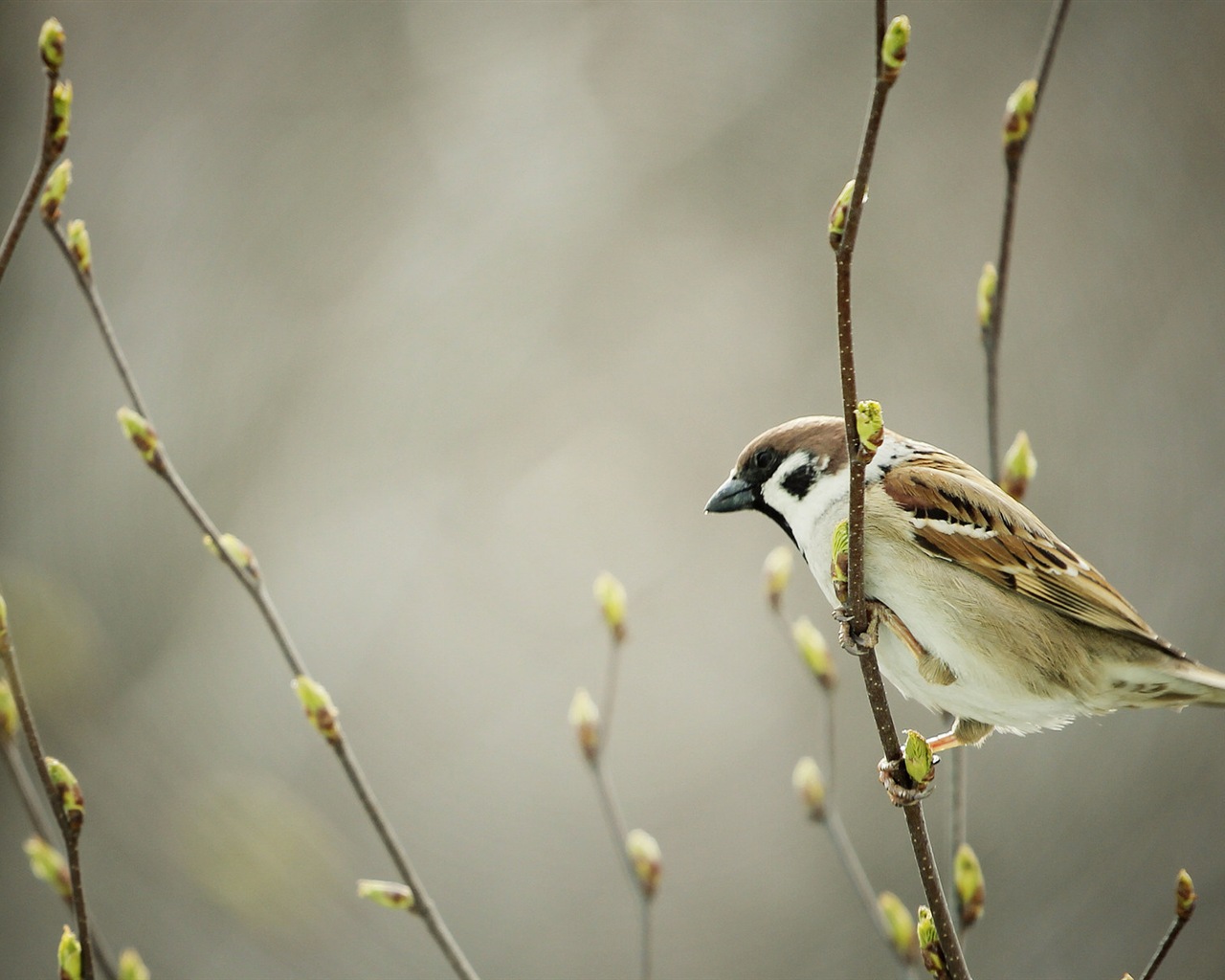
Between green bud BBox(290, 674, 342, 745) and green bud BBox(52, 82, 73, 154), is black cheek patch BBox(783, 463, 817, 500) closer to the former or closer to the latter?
green bud BBox(290, 674, 342, 745)

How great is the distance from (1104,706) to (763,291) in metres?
2.89

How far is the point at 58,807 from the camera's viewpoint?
2.94 feet

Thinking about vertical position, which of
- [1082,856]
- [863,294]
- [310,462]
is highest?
[310,462]

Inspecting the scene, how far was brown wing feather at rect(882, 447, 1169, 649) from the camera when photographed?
1.30m

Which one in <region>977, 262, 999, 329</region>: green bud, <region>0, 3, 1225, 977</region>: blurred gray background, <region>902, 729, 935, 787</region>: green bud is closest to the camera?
Answer: <region>902, 729, 935, 787</region>: green bud

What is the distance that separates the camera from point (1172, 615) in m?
3.39

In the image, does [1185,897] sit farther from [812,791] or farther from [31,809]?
[31,809]

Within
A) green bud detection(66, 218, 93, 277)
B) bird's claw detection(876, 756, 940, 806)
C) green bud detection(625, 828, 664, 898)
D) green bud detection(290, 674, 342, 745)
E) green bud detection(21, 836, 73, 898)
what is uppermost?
green bud detection(66, 218, 93, 277)

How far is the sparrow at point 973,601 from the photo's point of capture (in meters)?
1.24

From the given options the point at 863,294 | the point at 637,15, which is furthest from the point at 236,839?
the point at 637,15

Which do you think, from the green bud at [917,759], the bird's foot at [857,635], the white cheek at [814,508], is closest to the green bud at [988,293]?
the white cheek at [814,508]

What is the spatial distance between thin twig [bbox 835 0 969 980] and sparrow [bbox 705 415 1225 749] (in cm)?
30

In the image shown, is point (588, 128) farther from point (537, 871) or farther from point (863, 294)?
point (537, 871)

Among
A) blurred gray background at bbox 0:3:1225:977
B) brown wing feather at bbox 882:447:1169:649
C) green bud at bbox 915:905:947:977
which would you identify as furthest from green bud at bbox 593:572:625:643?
blurred gray background at bbox 0:3:1225:977
